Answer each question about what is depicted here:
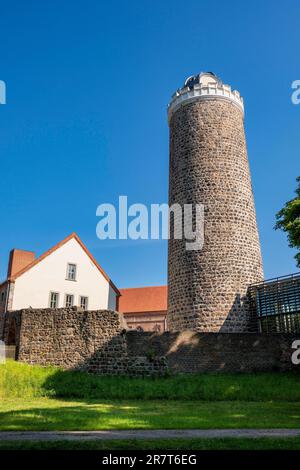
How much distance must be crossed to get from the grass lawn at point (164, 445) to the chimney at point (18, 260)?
2099cm

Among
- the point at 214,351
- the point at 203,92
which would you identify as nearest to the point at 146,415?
the point at 214,351

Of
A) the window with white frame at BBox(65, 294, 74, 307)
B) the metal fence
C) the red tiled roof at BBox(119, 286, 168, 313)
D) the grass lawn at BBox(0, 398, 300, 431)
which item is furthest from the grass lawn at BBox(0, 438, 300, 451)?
the red tiled roof at BBox(119, 286, 168, 313)

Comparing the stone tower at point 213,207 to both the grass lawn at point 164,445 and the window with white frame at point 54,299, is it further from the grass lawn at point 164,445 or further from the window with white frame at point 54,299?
the grass lawn at point 164,445

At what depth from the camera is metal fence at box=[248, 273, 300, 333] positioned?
22.6 metres

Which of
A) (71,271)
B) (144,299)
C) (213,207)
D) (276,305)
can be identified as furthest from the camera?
(144,299)

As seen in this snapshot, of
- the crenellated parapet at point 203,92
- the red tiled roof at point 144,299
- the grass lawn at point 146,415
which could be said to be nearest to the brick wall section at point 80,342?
the grass lawn at point 146,415

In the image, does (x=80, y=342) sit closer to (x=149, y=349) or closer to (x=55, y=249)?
(x=149, y=349)

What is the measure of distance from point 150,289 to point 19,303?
2954 centimetres

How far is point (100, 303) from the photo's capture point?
30.2 metres

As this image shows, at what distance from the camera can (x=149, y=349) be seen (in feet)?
64.2

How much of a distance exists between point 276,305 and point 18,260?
16260 millimetres

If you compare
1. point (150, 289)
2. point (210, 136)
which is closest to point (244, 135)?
point (210, 136)

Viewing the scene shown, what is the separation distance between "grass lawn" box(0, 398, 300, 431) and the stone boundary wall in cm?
433
